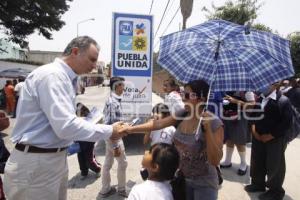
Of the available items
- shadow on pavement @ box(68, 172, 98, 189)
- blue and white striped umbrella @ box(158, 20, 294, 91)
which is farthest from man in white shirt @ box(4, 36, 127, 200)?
shadow on pavement @ box(68, 172, 98, 189)

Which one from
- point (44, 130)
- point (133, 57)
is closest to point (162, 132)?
point (44, 130)

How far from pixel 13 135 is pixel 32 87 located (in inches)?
17.6

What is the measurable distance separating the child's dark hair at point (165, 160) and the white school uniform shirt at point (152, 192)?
0.07m

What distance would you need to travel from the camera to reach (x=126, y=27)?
793cm

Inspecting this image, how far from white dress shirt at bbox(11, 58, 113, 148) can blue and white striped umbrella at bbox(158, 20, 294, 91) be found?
1.35m

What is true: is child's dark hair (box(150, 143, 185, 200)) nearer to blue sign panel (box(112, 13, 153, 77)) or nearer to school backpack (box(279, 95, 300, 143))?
school backpack (box(279, 95, 300, 143))

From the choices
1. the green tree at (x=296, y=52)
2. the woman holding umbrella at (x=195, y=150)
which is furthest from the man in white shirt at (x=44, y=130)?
the green tree at (x=296, y=52)

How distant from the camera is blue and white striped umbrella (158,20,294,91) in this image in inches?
123

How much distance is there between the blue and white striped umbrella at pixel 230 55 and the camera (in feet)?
10.2

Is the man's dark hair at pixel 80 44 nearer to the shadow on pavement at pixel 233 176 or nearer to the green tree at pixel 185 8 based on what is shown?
the shadow on pavement at pixel 233 176

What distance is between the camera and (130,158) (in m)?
7.50

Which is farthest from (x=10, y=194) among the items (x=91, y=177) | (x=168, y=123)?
(x=91, y=177)

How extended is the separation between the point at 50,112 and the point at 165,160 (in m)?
0.95

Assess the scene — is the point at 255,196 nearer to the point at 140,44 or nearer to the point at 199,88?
the point at 199,88
